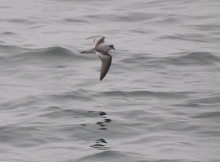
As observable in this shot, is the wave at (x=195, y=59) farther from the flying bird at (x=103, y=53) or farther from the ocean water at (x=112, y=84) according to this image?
the flying bird at (x=103, y=53)

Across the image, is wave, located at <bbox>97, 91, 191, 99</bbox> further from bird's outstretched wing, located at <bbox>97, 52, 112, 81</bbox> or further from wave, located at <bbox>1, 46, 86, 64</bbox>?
wave, located at <bbox>1, 46, 86, 64</bbox>

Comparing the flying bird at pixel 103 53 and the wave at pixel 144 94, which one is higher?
the flying bird at pixel 103 53

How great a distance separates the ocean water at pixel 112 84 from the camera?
1022 centimetres

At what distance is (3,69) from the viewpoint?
1432 centimetres

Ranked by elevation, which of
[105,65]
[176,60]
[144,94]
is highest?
[176,60]

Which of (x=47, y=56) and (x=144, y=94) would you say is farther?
(x=47, y=56)

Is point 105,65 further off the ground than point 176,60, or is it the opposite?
point 176,60

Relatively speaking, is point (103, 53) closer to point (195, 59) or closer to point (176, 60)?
point (176, 60)

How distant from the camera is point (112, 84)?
44.0 ft

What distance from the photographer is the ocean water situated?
10.2m

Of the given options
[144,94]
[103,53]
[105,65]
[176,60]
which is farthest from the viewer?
[176,60]

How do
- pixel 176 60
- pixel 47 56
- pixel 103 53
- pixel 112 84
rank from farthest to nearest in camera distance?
pixel 47 56 < pixel 176 60 < pixel 112 84 < pixel 103 53

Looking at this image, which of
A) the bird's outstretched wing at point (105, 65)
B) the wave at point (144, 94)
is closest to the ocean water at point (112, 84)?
the wave at point (144, 94)

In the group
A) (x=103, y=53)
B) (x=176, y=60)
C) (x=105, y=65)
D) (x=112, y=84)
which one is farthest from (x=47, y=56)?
(x=105, y=65)
